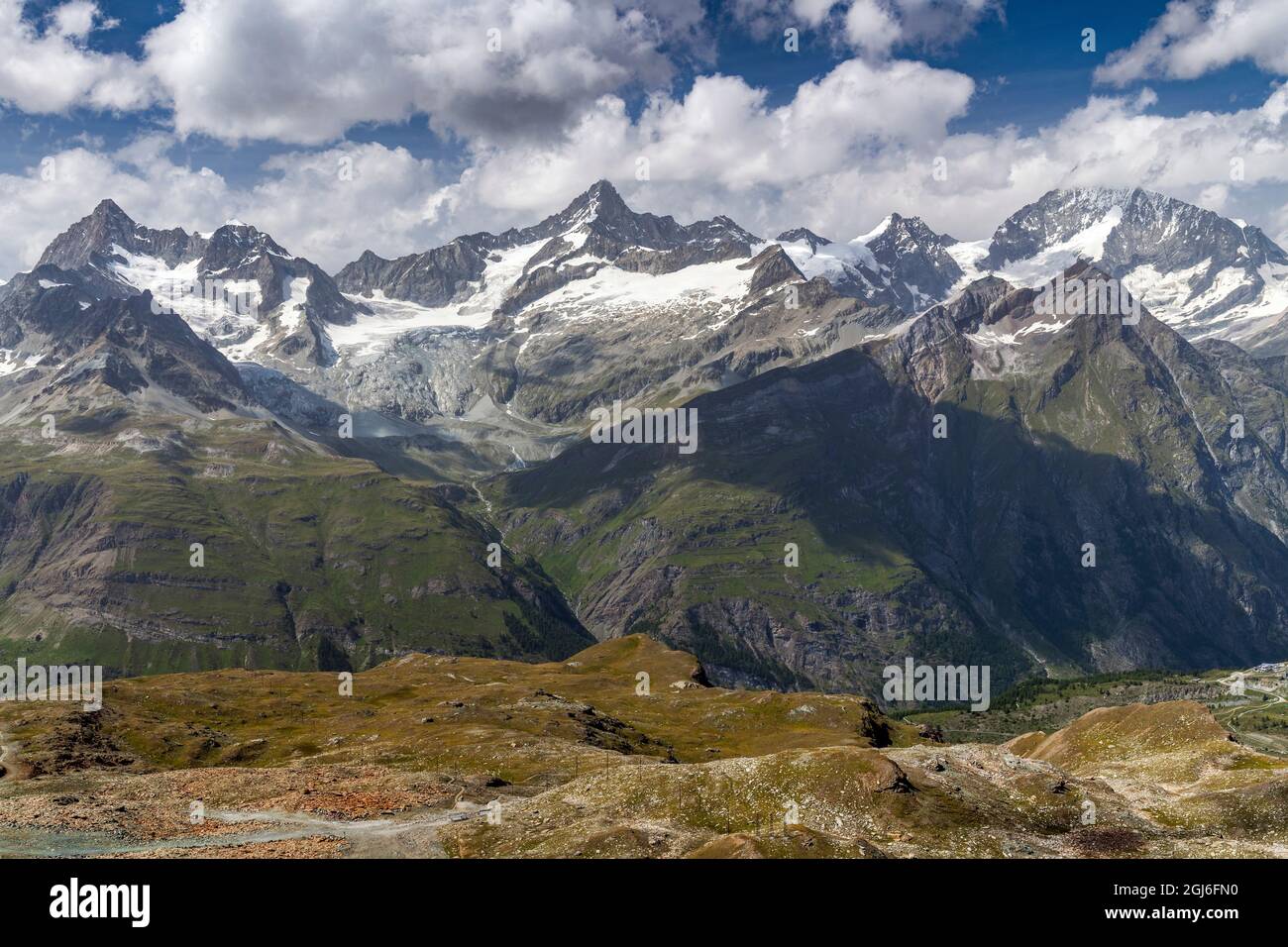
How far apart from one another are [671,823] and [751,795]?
38.7 ft

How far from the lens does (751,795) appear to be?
300ft

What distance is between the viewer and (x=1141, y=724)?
133875 millimetres
